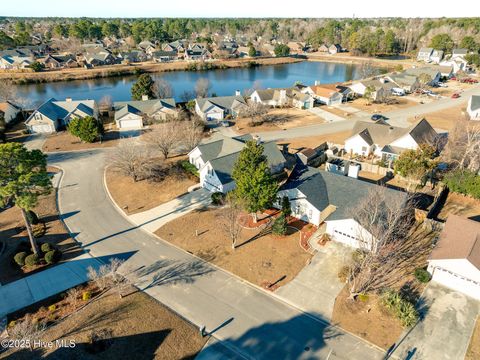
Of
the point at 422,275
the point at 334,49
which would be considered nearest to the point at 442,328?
the point at 422,275

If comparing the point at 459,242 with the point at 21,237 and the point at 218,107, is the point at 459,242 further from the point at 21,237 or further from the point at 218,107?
the point at 218,107

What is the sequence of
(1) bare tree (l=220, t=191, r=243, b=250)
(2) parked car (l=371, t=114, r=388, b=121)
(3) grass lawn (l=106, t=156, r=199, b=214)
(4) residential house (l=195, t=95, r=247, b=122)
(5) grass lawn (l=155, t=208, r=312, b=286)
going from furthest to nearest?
(2) parked car (l=371, t=114, r=388, b=121)
(4) residential house (l=195, t=95, r=247, b=122)
(3) grass lawn (l=106, t=156, r=199, b=214)
(1) bare tree (l=220, t=191, r=243, b=250)
(5) grass lawn (l=155, t=208, r=312, b=286)

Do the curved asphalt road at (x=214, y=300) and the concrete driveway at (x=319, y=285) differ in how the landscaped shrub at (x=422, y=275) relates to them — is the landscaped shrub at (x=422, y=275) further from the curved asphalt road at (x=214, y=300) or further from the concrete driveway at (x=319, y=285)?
the curved asphalt road at (x=214, y=300)

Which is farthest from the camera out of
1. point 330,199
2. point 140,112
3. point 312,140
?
point 140,112

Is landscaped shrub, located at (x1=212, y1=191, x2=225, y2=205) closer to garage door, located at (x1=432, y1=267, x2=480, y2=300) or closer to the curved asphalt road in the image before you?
the curved asphalt road

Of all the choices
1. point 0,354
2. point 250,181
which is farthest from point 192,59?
point 0,354

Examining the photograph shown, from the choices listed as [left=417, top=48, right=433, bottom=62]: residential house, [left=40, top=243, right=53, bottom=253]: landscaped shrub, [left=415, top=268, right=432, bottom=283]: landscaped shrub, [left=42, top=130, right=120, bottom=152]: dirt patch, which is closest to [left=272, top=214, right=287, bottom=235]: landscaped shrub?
[left=415, top=268, right=432, bottom=283]: landscaped shrub
